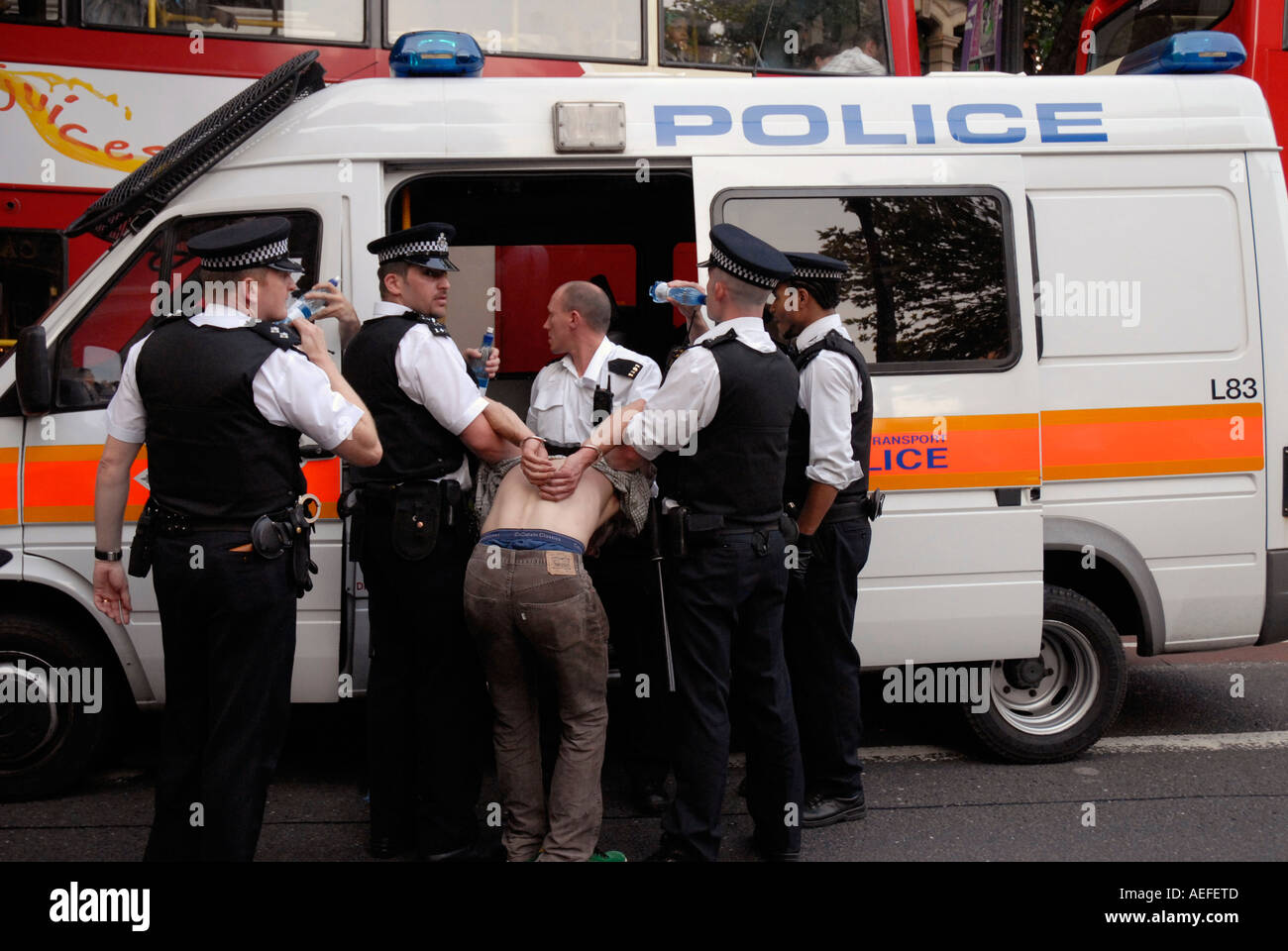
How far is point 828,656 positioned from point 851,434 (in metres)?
0.79

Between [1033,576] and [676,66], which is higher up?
[676,66]

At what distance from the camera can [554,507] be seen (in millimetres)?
3523

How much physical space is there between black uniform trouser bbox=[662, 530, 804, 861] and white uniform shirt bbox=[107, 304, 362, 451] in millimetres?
1106

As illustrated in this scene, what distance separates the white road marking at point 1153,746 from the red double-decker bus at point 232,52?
11.9 ft

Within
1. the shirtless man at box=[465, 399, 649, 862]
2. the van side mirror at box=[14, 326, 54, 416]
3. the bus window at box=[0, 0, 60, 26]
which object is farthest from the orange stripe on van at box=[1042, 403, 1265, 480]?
the bus window at box=[0, 0, 60, 26]

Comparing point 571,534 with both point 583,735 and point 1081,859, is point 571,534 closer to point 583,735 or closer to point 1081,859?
point 583,735

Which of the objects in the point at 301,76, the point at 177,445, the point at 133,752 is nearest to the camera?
the point at 177,445

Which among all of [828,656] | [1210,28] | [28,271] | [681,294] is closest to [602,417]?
[681,294]

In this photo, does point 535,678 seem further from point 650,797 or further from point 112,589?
point 112,589

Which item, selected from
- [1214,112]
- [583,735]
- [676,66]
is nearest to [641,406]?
[583,735]

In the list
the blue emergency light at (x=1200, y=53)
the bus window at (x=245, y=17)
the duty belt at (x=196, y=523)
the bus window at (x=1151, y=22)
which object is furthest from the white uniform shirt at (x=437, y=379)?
the bus window at (x=1151, y=22)

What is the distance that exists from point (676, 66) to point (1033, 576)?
3560mm
